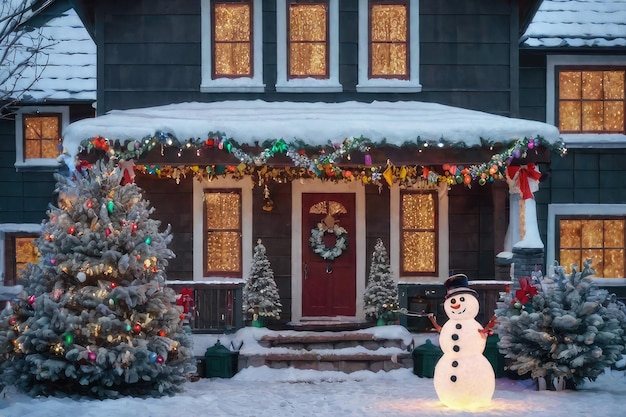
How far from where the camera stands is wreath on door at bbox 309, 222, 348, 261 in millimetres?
16078

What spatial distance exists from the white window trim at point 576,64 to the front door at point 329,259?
4.21 metres

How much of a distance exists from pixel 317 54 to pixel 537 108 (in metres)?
4.40

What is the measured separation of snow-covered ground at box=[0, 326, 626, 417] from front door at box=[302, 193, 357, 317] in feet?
7.75

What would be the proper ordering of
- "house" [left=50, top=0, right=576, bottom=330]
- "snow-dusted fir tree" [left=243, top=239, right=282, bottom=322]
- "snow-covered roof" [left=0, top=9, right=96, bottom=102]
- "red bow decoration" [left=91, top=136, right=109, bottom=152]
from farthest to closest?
"snow-covered roof" [left=0, top=9, right=96, bottom=102], "house" [left=50, top=0, right=576, bottom=330], "snow-dusted fir tree" [left=243, top=239, right=282, bottom=322], "red bow decoration" [left=91, top=136, right=109, bottom=152]

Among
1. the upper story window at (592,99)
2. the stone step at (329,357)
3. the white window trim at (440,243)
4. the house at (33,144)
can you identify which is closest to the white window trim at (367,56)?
the white window trim at (440,243)

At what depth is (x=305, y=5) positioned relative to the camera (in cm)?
1583

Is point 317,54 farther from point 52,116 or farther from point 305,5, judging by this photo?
point 52,116

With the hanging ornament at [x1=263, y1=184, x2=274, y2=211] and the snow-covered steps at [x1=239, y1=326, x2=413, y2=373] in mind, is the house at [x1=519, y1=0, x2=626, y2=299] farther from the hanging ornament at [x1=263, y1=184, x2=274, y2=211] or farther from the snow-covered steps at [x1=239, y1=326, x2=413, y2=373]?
the hanging ornament at [x1=263, y1=184, x2=274, y2=211]

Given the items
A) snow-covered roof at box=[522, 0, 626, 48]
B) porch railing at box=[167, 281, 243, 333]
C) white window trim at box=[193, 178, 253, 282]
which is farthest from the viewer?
snow-covered roof at box=[522, 0, 626, 48]

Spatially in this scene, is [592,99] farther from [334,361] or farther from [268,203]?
[334,361]

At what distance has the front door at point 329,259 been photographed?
53.1 ft

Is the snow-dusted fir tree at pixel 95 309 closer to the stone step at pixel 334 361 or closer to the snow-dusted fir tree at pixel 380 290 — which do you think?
the stone step at pixel 334 361

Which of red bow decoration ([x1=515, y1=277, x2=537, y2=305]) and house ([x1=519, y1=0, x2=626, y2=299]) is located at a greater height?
house ([x1=519, y1=0, x2=626, y2=299])

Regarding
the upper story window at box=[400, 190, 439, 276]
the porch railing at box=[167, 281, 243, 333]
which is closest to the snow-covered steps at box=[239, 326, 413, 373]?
the porch railing at box=[167, 281, 243, 333]
